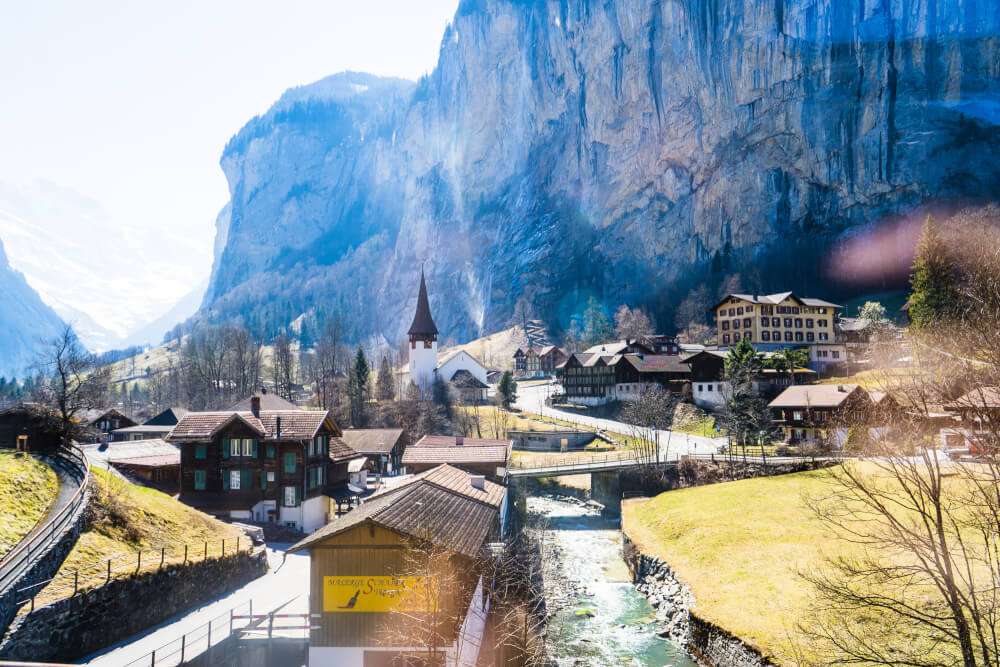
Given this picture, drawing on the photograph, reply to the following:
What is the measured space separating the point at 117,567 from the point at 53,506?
4.77 metres

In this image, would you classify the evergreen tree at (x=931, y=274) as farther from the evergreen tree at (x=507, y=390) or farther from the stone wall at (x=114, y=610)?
the stone wall at (x=114, y=610)

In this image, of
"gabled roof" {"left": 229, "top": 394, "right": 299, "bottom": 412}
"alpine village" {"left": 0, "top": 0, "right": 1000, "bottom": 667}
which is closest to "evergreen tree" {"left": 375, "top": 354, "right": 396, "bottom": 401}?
"alpine village" {"left": 0, "top": 0, "right": 1000, "bottom": 667}

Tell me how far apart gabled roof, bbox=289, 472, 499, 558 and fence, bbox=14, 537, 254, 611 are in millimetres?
8355

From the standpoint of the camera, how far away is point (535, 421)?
235 feet

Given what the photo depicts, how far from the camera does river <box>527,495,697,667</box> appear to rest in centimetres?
2352

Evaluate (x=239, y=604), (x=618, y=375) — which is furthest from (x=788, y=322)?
(x=239, y=604)

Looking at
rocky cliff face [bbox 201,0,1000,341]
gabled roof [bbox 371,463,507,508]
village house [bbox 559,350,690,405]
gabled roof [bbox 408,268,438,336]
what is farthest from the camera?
rocky cliff face [bbox 201,0,1000,341]

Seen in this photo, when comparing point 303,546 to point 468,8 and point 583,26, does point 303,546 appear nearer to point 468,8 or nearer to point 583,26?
point 583,26

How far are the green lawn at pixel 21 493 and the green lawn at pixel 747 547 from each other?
2608cm

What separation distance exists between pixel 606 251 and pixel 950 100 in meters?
67.6

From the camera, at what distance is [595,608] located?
94.1 feet

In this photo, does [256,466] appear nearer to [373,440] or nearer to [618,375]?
[373,440]

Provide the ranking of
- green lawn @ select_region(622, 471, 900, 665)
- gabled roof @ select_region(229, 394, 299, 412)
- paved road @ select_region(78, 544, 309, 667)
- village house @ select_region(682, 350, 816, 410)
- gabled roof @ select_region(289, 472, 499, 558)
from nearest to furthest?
1. gabled roof @ select_region(289, 472, 499, 558)
2. paved road @ select_region(78, 544, 309, 667)
3. green lawn @ select_region(622, 471, 900, 665)
4. gabled roof @ select_region(229, 394, 299, 412)
5. village house @ select_region(682, 350, 816, 410)

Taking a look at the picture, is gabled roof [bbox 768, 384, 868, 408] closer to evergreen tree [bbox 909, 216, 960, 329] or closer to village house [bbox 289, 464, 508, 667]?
evergreen tree [bbox 909, 216, 960, 329]
